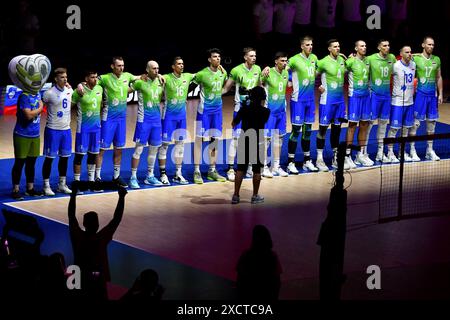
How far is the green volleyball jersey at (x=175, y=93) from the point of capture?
62.1ft

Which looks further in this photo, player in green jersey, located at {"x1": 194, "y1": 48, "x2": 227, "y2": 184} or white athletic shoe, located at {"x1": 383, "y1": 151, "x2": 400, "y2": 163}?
white athletic shoe, located at {"x1": 383, "y1": 151, "x2": 400, "y2": 163}

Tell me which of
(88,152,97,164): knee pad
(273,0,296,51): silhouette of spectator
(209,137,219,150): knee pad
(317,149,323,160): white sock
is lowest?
(317,149,323,160): white sock

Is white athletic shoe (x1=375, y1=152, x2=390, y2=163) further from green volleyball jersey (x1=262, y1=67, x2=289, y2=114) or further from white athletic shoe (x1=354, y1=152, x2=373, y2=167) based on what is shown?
green volleyball jersey (x1=262, y1=67, x2=289, y2=114)

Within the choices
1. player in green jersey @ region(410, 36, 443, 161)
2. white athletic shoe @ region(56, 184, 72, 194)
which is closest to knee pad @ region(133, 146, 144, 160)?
white athletic shoe @ region(56, 184, 72, 194)

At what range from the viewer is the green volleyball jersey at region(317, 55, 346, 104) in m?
20.2

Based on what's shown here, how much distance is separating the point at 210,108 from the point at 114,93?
1.84 m

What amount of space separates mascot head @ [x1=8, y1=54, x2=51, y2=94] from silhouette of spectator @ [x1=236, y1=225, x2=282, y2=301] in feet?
24.2

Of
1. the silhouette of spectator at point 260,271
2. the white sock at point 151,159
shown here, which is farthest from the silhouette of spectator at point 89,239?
the white sock at point 151,159

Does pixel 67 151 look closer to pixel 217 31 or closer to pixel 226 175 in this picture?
pixel 226 175

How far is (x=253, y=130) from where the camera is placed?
57.2ft

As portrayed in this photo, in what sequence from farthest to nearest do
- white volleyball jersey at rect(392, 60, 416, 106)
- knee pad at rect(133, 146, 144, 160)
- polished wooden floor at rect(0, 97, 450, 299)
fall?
white volleyball jersey at rect(392, 60, 416, 106)
knee pad at rect(133, 146, 144, 160)
polished wooden floor at rect(0, 97, 450, 299)

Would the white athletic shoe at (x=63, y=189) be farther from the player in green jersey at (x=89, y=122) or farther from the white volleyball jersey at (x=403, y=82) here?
the white volleyball jersey at (x=403, y=82)

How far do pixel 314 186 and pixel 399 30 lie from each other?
454 inches
